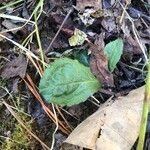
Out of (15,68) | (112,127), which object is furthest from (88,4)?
(112,127)

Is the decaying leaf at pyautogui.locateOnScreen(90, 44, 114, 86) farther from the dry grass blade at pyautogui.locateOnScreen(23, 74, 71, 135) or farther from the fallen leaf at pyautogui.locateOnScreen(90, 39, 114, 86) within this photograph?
the dry grass blade at pyautogui.locateOnScreen(23, 74, 71, 135)

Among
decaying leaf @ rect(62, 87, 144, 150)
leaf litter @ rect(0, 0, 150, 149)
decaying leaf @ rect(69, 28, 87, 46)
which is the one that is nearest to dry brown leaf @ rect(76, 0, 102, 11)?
leaf litter @ rect(0, 0, 150, 149)

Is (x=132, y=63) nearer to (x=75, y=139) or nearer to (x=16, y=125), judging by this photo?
(x=75, y=139)

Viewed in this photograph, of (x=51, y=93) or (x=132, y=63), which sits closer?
(x=51, y=93)

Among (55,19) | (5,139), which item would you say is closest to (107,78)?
(55,19)

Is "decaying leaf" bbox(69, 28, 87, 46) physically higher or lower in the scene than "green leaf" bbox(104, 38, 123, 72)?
higher
